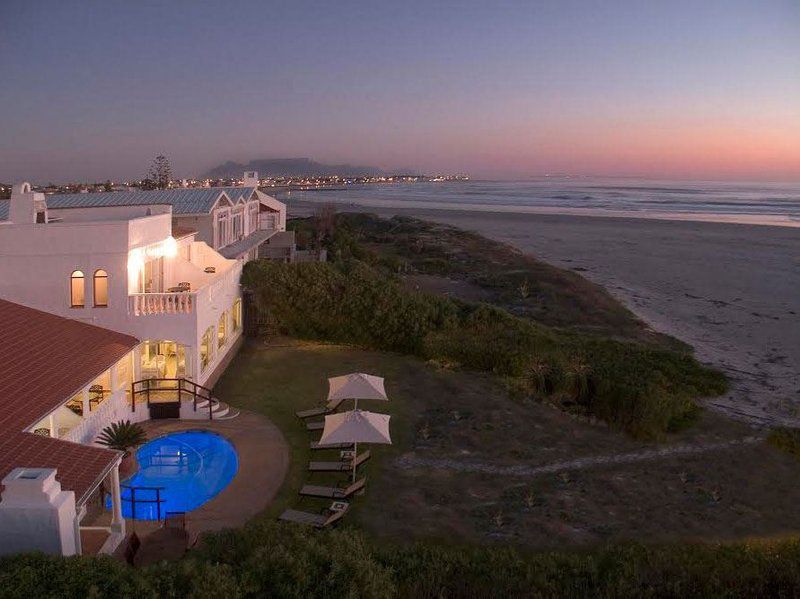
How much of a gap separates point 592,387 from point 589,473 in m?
5.16

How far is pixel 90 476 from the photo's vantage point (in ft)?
28.8

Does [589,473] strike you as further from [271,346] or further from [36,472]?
[271,346]

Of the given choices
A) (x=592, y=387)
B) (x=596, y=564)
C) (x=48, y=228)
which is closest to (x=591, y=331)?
(x=592, y=387)

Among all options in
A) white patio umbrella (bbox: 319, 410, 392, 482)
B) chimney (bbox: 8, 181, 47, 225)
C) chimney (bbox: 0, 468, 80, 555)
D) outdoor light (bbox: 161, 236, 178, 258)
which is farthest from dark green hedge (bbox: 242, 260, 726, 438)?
chimney (bbox: 0, 468, 80, 555)

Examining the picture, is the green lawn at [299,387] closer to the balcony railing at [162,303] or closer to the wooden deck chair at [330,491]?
the wooden deck chair at [330,491]

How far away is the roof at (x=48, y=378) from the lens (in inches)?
351

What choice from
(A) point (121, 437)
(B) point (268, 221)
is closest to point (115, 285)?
(A) point (121, 437)

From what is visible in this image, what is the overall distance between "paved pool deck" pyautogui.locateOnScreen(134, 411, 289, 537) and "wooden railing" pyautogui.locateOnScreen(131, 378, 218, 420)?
54cm

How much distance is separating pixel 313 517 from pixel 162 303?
26.9 feet

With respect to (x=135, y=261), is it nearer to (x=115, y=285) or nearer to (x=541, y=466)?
(x=115, y=285)

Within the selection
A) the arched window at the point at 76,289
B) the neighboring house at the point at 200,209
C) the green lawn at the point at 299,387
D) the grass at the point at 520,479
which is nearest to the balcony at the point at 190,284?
the arched window at the point at 76,289

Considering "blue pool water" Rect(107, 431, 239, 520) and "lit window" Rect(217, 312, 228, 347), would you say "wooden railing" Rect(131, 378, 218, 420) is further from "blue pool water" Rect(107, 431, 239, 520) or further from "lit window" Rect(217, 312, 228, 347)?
"lit window" Rect(217, 312, 228, 347)

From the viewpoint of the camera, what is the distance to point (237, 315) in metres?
21.8

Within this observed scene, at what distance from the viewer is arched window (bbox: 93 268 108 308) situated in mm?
15391
